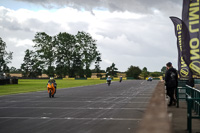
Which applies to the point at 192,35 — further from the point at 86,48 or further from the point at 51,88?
the point at 86,48

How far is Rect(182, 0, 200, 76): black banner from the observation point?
10703mm

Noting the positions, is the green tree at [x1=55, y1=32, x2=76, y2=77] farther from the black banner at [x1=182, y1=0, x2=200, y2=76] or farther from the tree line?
the black banner at [x1=182, y1=0, x2=200, y2=76]

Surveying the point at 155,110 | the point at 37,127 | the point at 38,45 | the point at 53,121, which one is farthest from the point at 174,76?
the point at 38,45

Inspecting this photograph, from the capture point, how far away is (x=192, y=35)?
35.4 ft

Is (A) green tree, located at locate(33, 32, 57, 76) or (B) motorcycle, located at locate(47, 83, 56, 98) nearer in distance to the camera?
(B) motorcycle, located at locate(47, 83, 56, 98)

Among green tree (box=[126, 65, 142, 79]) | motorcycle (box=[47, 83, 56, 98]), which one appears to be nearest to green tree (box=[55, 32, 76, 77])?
green tree (box=[126, 65, 142, 79])

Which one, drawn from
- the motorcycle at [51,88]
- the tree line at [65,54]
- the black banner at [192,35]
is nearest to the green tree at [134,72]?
the tree line at [65,54]

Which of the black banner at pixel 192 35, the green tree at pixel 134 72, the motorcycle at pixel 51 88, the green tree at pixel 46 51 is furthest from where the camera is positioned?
the green tree at pixel 134 72

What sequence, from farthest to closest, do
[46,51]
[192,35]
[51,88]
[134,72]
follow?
[134,72] < [46,51] < [51,88] < [192,35]

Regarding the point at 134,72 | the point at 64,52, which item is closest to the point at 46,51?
the point at 64,52

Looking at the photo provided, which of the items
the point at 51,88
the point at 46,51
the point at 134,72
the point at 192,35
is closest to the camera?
the point at 192,35

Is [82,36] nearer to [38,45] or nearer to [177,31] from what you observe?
[38,45]

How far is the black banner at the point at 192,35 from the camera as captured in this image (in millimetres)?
10703

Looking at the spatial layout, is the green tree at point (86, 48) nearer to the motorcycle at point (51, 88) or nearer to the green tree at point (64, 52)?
the green tree at point (64, 52)
